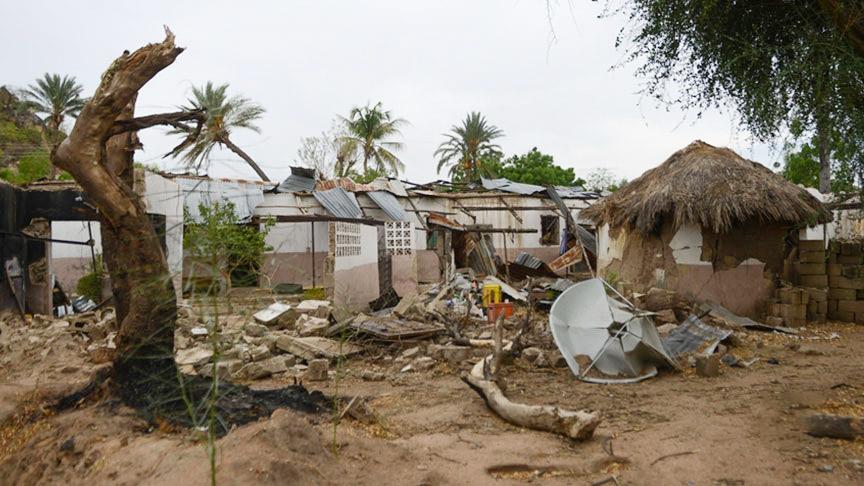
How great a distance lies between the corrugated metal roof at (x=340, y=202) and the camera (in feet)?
57.7

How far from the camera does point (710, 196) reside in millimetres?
11297

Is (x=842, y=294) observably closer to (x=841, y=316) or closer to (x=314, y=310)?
(x=841, y=316)

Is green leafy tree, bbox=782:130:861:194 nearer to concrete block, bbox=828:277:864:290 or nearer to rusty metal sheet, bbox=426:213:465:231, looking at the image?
concrete block, bbox=828:277:864:290

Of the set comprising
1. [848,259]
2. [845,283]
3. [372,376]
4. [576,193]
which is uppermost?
[576,193]

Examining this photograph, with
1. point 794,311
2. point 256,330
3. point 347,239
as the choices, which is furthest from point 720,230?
point 256,330

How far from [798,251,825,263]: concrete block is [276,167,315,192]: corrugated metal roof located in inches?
507

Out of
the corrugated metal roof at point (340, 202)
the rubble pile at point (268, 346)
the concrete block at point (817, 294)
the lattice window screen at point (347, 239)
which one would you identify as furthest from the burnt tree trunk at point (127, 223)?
the corrugated metal roof at point (340, 202)

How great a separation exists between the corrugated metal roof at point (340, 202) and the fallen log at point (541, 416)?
12288 mm

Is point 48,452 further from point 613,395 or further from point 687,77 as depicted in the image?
point 687,77

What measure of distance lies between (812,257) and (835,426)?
8.13 m

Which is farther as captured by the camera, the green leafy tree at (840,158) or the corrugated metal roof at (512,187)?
the corrugated metal roof at (512,187)

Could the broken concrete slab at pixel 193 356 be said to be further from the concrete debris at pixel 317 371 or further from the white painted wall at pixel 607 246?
the white painted wall at pixel 607 246

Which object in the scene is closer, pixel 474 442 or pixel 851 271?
pixel 474 442

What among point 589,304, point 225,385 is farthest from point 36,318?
point 589,304
